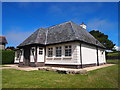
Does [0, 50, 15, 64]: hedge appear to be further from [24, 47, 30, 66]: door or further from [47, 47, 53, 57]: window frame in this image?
[47, 47, 53, 57]: window frame

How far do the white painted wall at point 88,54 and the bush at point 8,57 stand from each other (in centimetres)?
1764

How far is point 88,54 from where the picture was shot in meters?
14.9

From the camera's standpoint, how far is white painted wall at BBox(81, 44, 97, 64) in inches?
538

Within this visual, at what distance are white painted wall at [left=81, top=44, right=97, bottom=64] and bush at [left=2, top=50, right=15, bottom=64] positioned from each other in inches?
694

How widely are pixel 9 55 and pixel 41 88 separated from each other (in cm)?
2194

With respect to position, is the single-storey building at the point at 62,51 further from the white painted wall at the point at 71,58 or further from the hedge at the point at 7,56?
the hedge at the point at 7,56

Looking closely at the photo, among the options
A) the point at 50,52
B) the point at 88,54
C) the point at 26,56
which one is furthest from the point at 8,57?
the point at 88,54

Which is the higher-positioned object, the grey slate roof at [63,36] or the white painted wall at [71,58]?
the grey slate roof at [63,36]

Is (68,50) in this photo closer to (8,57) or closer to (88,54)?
(88,54)

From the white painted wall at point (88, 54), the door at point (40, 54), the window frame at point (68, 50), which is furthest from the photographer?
the door at point (40, 54)

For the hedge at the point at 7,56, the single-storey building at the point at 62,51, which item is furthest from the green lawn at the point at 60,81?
the hedge at the point at 7,56

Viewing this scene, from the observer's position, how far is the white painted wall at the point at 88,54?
13.7 meters

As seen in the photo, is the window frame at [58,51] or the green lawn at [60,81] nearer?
the green lawn at [60,81]

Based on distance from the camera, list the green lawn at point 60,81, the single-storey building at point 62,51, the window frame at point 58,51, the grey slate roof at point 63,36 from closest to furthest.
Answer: the green lawn at point 60,81 < the single-storey building at point 62,51 < the grey slate roof at point 63,36 < the window frame at point 58,51
